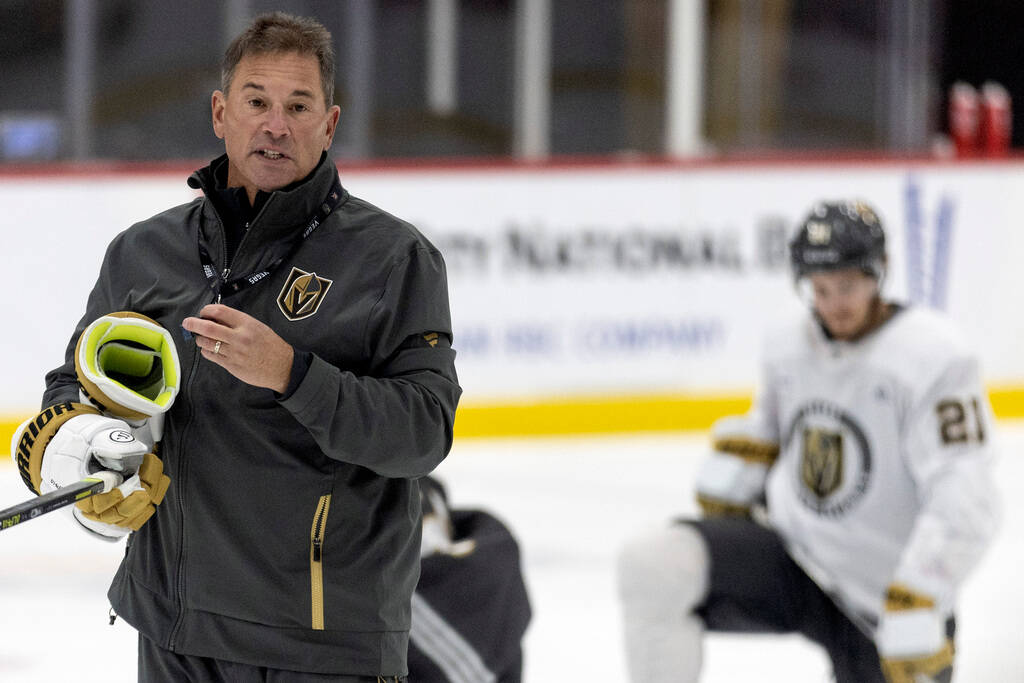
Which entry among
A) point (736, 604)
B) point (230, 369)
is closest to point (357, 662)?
point (230, 369)

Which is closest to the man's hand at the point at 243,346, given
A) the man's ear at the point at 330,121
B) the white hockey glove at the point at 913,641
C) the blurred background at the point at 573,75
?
the man's ear at the point at 330,121

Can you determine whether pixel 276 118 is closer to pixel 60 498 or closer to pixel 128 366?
pixel 128 366

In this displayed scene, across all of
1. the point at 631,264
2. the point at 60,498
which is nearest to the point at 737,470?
the point at 60,498

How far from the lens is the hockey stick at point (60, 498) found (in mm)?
1326

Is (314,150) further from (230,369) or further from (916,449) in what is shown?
(916,449)

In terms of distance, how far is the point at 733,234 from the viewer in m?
5.66

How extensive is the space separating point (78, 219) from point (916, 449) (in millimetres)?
3467

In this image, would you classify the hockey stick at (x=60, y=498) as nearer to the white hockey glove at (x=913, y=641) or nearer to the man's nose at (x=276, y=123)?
the man's nose at (x=276, y=123)

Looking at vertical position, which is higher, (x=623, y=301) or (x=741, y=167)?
(x=741, y=167)

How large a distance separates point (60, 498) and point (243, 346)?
25 centimetres

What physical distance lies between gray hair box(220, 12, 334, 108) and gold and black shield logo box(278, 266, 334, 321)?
18 centimetres

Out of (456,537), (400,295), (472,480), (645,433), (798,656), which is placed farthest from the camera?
(645,433)

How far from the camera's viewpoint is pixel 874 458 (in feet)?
7.72

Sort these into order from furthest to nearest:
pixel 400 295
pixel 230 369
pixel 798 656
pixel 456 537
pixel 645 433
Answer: pixel 645 433 < pixel 798 656 < pixel 456 537 < pixel 400 295 < pixel 230 369
